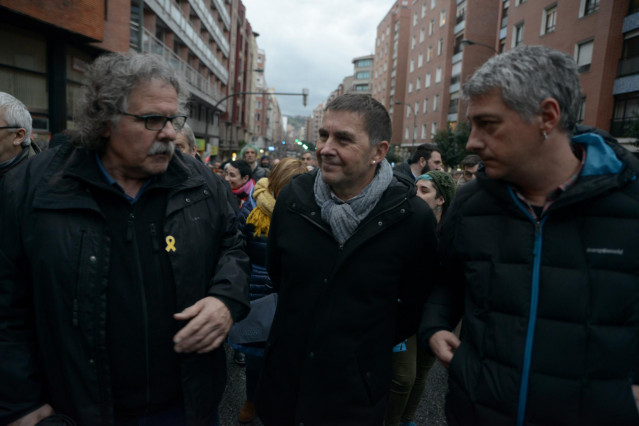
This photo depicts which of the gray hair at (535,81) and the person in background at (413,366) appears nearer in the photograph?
the gray hair at (535,81)

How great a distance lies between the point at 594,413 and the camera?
1519 mm

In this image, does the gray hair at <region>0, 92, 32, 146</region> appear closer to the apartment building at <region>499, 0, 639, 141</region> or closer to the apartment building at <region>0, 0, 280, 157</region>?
the apartment building at <region>0, 0, 280, 157</region>

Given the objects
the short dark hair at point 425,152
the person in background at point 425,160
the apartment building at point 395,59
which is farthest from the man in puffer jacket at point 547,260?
the apartment building at point 395,59

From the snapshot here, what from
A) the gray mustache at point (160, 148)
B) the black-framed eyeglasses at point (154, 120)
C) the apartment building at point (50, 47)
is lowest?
the gray mustache at point (160, 148)

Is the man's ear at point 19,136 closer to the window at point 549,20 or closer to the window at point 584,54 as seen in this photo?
the window at point 584,54

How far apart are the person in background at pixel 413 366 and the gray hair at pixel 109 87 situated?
1743 mm

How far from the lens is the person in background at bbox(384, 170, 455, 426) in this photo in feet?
9.98

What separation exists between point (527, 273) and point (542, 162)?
0.45 m

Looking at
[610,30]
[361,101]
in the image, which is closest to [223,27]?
[610,30]

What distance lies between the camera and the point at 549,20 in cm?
2333

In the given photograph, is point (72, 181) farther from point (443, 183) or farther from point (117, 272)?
point (443, 183)

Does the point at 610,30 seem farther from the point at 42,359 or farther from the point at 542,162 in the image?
the point at 42,359

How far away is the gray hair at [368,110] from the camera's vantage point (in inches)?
90.4

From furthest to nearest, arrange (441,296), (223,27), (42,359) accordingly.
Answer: (223,27), (441,296), (42,359)
